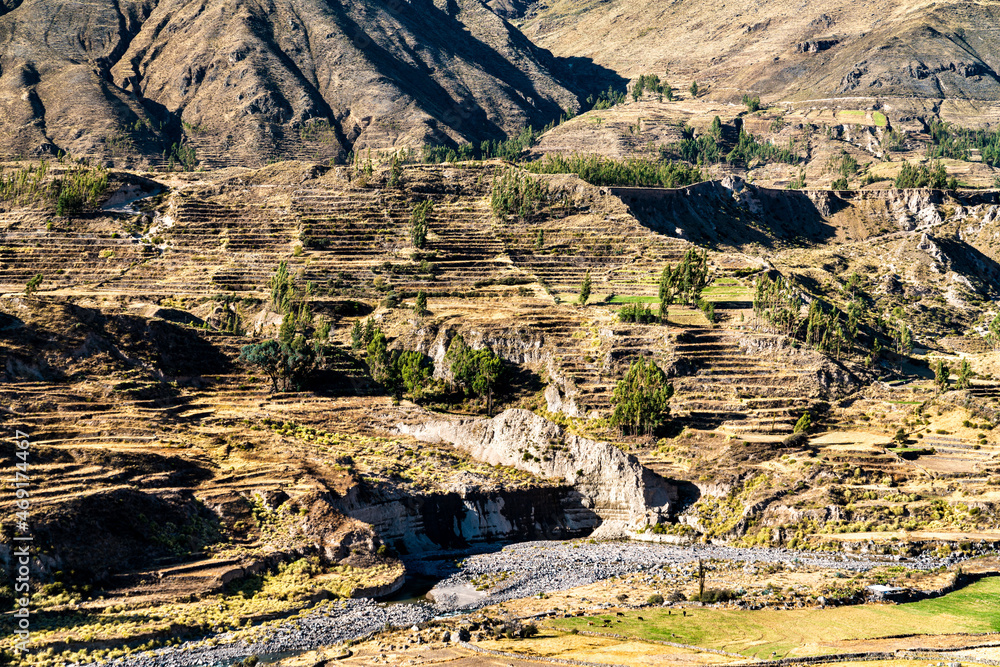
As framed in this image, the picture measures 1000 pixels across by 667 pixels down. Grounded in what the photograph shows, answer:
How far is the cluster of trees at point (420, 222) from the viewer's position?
139 metres

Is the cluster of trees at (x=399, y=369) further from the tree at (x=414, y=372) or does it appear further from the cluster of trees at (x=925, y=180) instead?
the cluster of trees at (x=925, y=180)

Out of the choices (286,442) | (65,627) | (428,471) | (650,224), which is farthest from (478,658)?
(650,224)

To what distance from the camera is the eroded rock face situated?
3570 inches

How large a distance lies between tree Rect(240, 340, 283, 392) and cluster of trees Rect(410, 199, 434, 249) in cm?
3660

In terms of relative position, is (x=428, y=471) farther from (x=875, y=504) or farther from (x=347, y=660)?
(x=875, y=504)

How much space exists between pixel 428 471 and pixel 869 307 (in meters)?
87.6

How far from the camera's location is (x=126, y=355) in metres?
102

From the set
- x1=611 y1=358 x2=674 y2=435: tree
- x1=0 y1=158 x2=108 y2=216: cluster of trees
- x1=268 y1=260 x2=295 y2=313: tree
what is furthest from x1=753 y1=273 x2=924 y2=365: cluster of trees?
x1=0 y1=158 x2=108 y2=216: cluster of trees

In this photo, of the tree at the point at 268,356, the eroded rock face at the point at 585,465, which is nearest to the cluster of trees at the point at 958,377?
the eroded rock face at the point at 585,465

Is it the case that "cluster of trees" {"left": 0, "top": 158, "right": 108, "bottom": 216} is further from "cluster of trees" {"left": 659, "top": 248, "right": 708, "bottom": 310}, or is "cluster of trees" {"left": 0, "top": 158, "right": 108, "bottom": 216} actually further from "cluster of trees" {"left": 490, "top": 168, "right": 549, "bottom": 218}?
"cluster of trees" {"left": 659, "top": 248, "right": 708, "bottom": 310}

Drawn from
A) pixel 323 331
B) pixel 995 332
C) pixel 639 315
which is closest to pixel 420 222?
pixel 323 331

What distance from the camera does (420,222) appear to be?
14200cm

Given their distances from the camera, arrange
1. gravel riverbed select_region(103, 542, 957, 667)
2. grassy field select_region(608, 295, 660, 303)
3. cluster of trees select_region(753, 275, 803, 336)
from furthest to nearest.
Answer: grassy field select_region(608, 295, 660, 303) < cluster of trees select_region(753, 275, 803, 336) < gravel riverbed select_region(103, 542, 957, 667)

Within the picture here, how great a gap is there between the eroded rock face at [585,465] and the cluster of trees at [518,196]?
189ft
